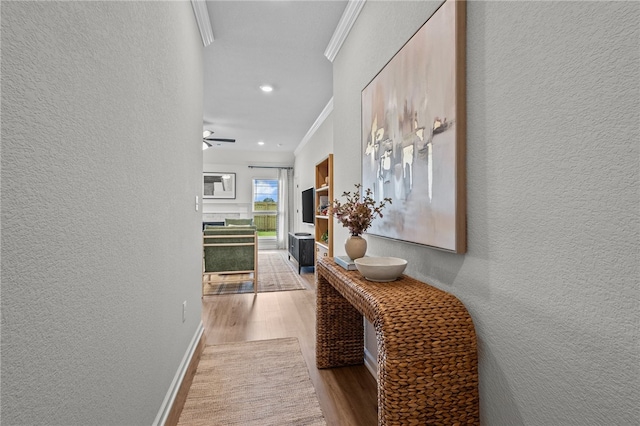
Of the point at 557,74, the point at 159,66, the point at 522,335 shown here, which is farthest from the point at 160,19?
the point at 522,335

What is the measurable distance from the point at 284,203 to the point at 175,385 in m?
6.68

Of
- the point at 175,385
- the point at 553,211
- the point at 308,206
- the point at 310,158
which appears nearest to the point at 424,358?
the point at 553,211

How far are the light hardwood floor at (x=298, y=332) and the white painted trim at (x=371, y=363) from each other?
1.2 inches

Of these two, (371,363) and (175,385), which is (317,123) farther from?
(175,385)

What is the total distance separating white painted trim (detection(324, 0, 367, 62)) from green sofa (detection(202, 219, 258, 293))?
2.39 m

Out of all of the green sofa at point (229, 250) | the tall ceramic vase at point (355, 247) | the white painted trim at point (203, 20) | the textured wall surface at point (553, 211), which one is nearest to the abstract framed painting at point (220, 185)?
the green sofa at point (229, 250)

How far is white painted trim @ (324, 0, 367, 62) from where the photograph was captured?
225 centimetres

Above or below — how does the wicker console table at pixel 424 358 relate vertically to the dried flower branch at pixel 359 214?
below

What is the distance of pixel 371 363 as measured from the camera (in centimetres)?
213

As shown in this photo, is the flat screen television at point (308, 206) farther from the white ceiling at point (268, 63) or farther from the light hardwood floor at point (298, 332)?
the light hardwood floor at point (298, 332)

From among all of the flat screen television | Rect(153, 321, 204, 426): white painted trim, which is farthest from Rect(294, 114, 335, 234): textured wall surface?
Rect(153, 321, 204, 426): white painted trim

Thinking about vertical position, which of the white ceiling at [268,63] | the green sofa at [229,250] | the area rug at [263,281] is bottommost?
the area rug at [263,281]

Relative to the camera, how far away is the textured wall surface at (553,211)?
0.71 m

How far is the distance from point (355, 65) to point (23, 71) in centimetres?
215
